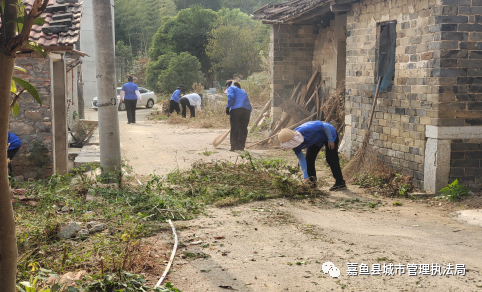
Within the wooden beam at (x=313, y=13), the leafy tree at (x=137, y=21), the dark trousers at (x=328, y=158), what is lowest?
the dark trousers at (x=328, y=158)

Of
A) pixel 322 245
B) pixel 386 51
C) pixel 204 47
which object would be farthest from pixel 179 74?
pixel 322 245

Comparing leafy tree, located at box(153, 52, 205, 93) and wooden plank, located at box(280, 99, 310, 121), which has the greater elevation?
leafy tree, located at box(153, 52, 205, 93)

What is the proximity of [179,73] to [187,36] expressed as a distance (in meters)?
4.94

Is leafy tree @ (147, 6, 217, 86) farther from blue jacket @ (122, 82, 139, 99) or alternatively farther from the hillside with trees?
blue jacket @ (122, 82, 139, 99)

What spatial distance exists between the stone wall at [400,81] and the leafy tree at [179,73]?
61.4 feet

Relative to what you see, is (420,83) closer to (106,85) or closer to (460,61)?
(460,61)

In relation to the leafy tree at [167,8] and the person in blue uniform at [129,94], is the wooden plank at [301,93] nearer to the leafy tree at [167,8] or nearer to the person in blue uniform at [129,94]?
the person in blue uniform at [129,94]

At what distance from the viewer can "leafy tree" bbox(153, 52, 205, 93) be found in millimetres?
28016

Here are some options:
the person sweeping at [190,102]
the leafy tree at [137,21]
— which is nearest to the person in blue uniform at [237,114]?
the person sweeping at [190,102]

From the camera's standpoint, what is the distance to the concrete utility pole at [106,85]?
732cm

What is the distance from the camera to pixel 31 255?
4500 millimetres

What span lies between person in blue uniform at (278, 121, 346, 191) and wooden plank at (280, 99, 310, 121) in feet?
16.8

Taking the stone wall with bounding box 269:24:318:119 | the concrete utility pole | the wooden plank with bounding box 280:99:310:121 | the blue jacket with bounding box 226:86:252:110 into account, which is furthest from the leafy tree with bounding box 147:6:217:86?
the concrete utility pole

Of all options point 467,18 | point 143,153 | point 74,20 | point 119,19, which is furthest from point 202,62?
point 467,18
